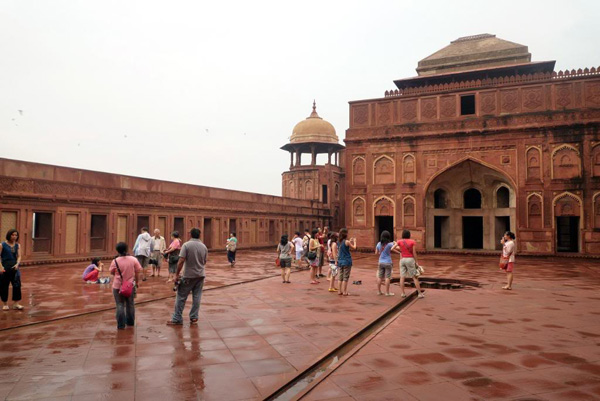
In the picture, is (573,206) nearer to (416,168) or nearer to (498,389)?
(416,168)

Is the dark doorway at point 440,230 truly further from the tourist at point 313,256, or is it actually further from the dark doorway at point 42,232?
the dark doorway at point 42,232

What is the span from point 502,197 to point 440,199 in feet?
12.0

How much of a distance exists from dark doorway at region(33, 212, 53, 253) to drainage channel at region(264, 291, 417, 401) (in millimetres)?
14773

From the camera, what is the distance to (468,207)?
28203mm

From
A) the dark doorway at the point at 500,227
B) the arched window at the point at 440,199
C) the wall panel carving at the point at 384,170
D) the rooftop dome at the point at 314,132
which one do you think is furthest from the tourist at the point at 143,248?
the rooftop dome at the point at 314,132

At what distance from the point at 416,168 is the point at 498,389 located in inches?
889

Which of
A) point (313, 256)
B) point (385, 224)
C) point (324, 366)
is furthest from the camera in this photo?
point (385, 224)

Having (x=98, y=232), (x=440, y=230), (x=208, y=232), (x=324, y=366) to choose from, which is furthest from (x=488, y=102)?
(x=324, y=366)

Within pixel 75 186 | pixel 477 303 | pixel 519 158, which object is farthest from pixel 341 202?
pixel 477 303

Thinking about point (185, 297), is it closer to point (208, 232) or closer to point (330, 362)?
point (330, 362)

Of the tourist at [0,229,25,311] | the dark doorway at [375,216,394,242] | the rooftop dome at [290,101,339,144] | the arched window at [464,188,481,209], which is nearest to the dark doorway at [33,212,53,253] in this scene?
the tourist at [0,229,25,311]

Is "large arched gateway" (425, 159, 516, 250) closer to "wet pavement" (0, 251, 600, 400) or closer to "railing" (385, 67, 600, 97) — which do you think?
"railing" (385, 67, 600, 97)

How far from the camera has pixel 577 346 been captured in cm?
586

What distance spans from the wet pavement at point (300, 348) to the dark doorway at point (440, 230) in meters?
18.0
